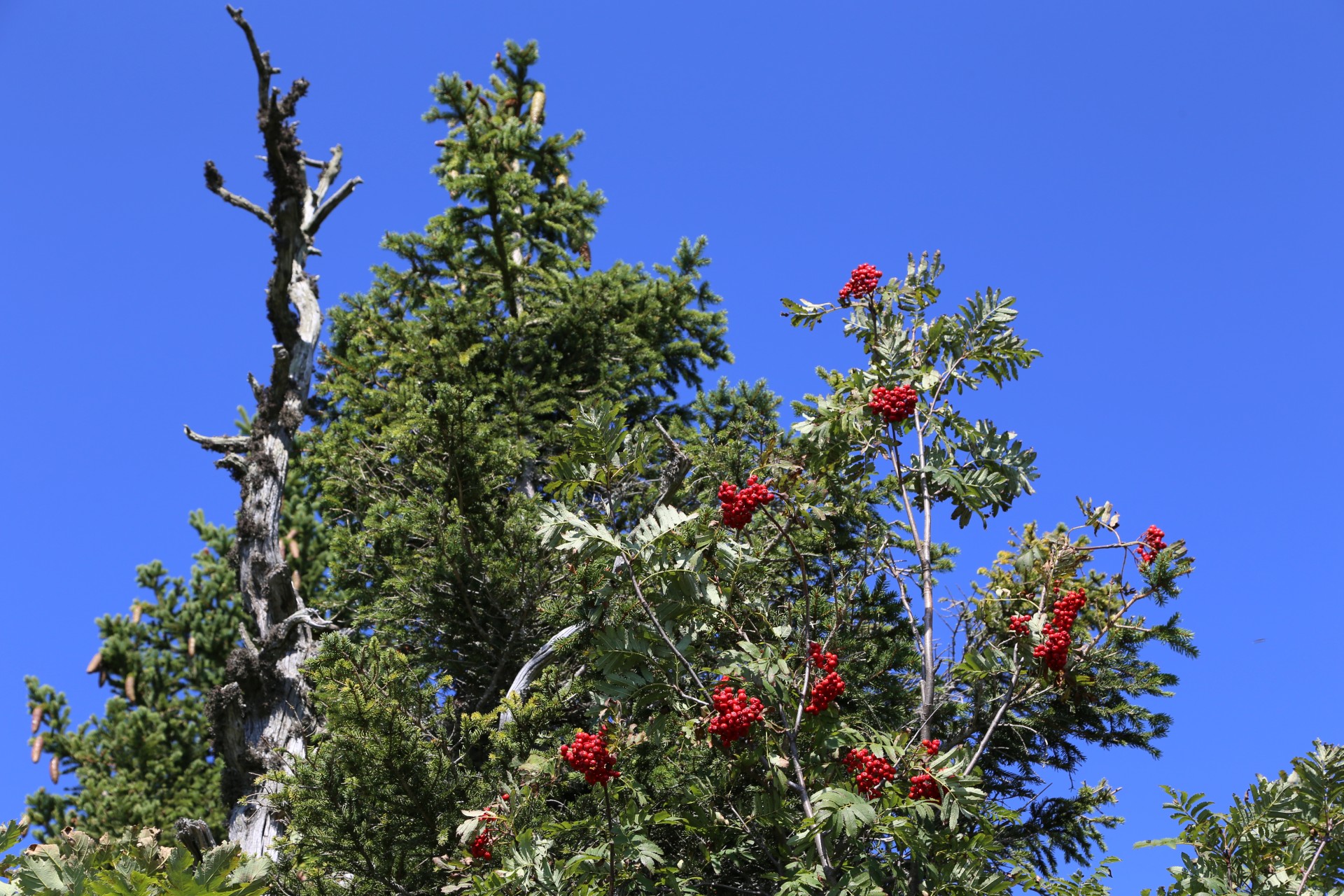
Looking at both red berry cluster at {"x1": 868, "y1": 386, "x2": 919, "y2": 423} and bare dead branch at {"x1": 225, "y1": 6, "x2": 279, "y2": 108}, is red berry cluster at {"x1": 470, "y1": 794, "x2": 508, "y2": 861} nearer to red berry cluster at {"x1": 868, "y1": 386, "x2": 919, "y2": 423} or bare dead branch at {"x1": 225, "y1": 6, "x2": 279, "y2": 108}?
red berry cluster at {"x1": 868, "y1": 386, "x2": 919, "y2": 423}

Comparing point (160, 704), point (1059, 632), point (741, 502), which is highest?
point (160, 704)

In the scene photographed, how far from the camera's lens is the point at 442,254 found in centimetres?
1138

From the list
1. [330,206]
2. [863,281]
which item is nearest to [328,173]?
[330,206]

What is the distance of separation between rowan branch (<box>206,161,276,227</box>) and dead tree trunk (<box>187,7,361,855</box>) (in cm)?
1

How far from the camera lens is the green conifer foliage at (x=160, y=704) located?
40.1 ft

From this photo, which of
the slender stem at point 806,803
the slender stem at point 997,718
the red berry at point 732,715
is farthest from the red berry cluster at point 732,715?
the slender stem at point 997,718

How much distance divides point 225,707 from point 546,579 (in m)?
3.04

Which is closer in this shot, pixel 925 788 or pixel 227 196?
pixel 925 788

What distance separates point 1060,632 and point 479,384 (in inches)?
263

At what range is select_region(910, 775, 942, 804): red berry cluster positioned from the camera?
3857 mm

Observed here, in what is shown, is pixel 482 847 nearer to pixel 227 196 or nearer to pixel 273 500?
pixel 273 500

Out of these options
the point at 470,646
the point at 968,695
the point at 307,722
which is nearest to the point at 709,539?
the point at 968,695

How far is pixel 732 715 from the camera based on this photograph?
3805mm

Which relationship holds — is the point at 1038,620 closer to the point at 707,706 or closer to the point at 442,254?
the point at 707,706
